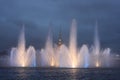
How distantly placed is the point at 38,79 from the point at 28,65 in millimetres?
81797

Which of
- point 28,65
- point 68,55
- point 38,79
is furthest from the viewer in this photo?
point 28,65

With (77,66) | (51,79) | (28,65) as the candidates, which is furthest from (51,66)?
(51,79)

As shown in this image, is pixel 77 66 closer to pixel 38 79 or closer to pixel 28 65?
pixel 28 65

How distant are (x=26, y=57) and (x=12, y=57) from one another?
24.2ft

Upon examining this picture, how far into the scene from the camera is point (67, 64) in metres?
156

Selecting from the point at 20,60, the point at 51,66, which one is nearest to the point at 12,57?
the point at 20,60

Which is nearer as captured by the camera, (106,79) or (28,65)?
(106,79)

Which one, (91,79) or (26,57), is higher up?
(26,57)

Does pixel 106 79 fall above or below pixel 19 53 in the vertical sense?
below

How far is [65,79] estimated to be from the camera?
299 ft

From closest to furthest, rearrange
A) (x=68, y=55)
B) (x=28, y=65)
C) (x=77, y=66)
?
(x=68, y=55) → (x=77, y=66) → (x=28, y=65)

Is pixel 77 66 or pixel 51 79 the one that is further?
pixel 77 66

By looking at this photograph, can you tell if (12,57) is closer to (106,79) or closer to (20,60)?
(20,60)

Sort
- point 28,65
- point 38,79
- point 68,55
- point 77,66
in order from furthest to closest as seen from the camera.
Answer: point 28,65 → point 77,66 → point 68,55 → point 38,79
